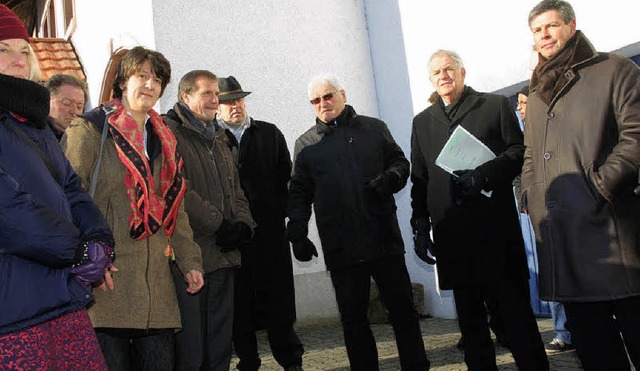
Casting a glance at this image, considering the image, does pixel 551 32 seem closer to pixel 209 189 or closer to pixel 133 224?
pixel 209 189

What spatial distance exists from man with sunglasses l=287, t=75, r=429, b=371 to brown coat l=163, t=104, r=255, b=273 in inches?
23.0

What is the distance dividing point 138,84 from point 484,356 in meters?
2.58

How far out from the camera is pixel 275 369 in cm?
547

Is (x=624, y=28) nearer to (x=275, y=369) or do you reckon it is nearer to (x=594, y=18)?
(x=594, y=18)

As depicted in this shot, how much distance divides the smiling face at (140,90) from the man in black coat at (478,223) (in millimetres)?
1805

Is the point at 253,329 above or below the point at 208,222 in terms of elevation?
below

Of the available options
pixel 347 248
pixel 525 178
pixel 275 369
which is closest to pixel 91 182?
pixel 347 248

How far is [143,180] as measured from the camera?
2.96 m

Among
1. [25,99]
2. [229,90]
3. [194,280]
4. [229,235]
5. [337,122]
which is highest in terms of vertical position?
[229,90]

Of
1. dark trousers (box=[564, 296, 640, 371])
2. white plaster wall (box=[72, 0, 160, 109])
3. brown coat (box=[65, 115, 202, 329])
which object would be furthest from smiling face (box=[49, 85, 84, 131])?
white plaster wall (box=[72, 0, 160, 109])

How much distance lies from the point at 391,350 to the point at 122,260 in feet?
11.3

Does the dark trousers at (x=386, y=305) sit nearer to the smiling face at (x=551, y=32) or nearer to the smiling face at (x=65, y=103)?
the smiling face at (x=551, y=32)

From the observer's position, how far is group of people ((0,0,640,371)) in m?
2.14

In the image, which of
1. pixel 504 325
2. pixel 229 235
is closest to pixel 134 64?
pixel 229 235
